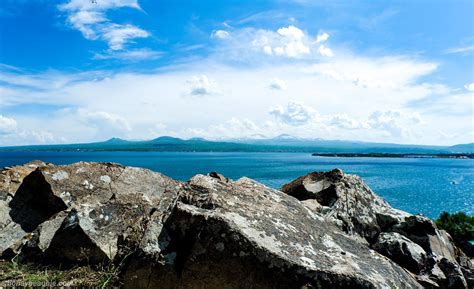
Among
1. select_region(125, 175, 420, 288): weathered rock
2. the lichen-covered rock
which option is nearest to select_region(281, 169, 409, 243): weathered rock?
select_region(125, 175, 420, 288): weathered rock

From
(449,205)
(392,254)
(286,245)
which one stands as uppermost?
(286,245)

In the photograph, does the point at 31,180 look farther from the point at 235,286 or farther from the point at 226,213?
the point at 235,286

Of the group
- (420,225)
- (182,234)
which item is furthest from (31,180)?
(420,225)

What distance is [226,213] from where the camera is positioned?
5.81 meters

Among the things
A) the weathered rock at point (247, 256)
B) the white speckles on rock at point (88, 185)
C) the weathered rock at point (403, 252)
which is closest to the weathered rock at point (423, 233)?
the weathered rock at point (403, 252)

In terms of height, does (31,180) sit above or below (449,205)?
above

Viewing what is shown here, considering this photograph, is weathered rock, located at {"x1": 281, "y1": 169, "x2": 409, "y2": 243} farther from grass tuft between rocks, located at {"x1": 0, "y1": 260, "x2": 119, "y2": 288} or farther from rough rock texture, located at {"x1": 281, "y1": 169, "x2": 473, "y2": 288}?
grass tuft between rocks, located at {"x1": 0, "y1": 260, "x2": 119, "y2": 288}

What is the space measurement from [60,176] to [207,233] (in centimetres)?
451

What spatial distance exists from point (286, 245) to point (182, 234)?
1.54 m

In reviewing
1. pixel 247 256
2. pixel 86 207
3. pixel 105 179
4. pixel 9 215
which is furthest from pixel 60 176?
pixel 247 256

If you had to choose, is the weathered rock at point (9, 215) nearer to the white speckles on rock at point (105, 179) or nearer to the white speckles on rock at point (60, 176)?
the white speckles on rock at point (60, 176)

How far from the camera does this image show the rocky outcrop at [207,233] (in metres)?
5.26

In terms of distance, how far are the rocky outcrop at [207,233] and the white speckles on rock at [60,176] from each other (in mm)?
20

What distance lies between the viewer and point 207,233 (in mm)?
5406
